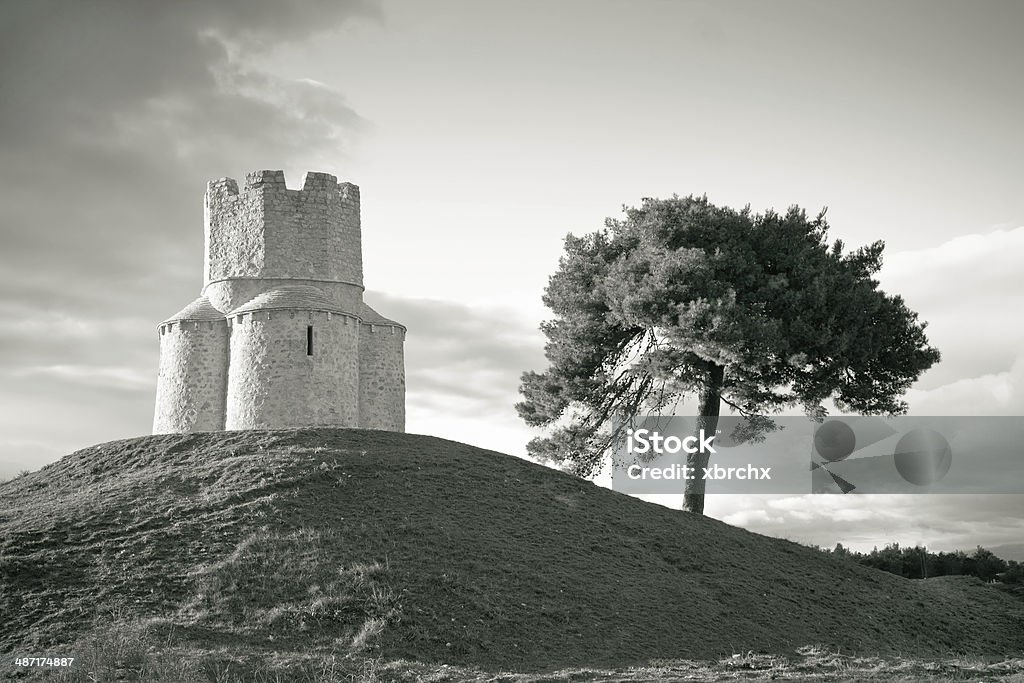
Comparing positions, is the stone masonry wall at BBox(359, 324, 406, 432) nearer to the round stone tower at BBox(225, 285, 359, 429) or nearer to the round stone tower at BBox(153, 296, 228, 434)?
the round stone tower at BBox(225, 285, 359, 429)

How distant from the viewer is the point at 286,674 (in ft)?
48.6

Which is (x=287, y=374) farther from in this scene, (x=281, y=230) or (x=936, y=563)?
(x=936, y=563)

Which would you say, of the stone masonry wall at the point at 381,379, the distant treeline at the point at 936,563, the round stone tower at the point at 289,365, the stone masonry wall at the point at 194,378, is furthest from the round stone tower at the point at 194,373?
the distant treeline at the point at 936,563

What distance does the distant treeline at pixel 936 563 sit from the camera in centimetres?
3438

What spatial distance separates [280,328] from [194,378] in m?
3.53

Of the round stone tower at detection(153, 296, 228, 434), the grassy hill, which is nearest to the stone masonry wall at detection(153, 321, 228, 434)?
the round stone tower at detection(153, 296, 228, 434)

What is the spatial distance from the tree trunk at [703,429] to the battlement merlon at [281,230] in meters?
12.4

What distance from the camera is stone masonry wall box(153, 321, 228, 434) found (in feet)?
102

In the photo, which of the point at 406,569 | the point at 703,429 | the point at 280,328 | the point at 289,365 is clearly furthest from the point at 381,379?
the point at 406,569

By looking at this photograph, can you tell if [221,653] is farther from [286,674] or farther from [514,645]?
[514,645]

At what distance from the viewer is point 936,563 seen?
1453 inches

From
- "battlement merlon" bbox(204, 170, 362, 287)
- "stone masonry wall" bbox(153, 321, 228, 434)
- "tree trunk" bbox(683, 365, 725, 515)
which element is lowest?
"tree trunk" bbox(683, 365, 725, 515)

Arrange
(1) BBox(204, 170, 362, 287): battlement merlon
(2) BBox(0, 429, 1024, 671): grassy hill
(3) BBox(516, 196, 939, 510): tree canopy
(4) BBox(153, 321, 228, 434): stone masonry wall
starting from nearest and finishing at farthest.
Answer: (2) BBox(0, 429, 1024, 671): grassy hill < (3) BBox(516, 196, 939, 510): tree canopy < (4) BBox(153, 321, 228, 434): stone masonry wall < (1) BBox(204, 170, 362, 287): battlement merlon

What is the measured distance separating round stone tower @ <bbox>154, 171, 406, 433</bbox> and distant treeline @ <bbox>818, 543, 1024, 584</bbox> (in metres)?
17.7
